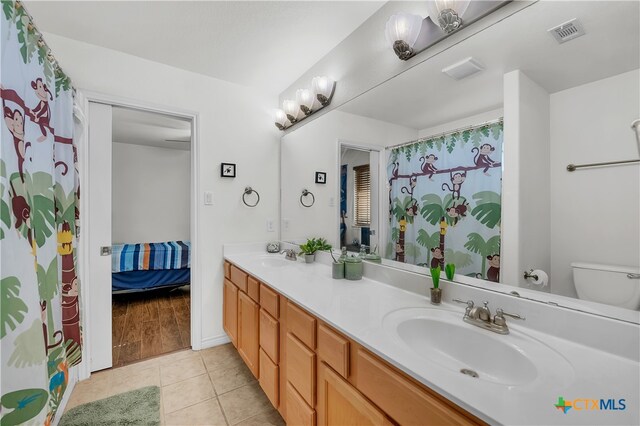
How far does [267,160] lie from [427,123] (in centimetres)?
164

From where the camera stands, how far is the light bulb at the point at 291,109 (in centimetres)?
237

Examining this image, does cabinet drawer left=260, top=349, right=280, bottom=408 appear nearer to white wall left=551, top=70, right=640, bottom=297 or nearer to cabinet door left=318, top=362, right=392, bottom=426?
cabinet door left=318, top=362, right=392, bottom=426

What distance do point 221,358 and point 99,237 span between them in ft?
4.31

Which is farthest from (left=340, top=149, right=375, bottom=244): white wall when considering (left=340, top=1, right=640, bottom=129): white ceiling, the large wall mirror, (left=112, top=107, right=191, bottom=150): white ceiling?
(left=112, top=107, right=191, bottom=150): white ceiling

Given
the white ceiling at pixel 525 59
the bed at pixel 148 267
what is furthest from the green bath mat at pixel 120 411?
the white ceiling at pixel 525 59

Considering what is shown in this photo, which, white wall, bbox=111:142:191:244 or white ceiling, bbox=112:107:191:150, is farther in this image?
white wall, bbox=111:142:191:244

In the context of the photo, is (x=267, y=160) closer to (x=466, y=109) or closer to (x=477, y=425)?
(x=466, y=109)

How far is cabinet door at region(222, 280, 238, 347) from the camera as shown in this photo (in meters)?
2.09

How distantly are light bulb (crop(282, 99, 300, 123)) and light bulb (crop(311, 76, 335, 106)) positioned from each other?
351mm

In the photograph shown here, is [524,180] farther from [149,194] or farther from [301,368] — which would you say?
[149,194]

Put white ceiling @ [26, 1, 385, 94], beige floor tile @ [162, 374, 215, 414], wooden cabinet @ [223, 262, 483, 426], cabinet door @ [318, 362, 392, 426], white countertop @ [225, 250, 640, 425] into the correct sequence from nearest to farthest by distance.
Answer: white countertop @ [225, 250, 640, 425], wooden cabinet @ [223, 262, 483, 426], cabinet door @ [318, 362, 392, 426], white ceiling @ [26, 1, 385, 94], beige floor tile @ [162, 374, 215, 414]

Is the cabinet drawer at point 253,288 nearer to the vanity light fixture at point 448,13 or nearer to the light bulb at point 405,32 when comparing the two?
the light bulb at point 405,32

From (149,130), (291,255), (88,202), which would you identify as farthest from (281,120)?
(149,130)

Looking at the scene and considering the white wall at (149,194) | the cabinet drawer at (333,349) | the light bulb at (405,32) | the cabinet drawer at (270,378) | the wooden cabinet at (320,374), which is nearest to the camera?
the wooden cabinet at (320,374)
